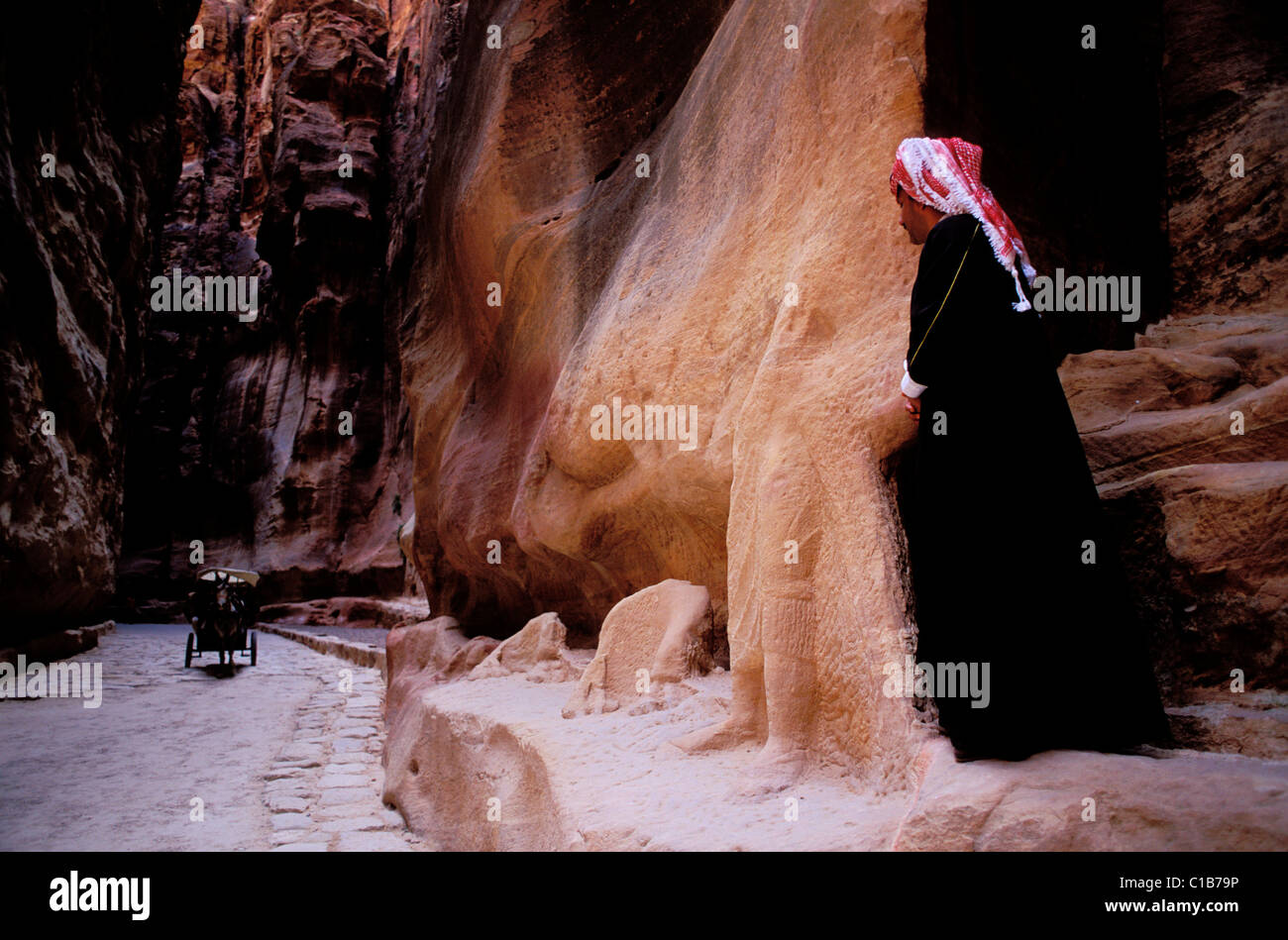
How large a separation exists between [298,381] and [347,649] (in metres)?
15.5

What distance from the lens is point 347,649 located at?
1616cm

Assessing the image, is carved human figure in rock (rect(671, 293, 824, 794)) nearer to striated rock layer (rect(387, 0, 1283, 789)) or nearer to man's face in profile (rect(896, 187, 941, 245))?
striated rock layer (rect(387, 0, 1283, 789))

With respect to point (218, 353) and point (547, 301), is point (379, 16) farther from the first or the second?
point (547, 301)

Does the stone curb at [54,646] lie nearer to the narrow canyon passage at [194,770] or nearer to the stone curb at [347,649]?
the narrow canyon passage at [194,770]

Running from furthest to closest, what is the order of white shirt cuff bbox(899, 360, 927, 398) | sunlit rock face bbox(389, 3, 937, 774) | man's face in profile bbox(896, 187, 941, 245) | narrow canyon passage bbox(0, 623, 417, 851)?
1. narrow canyon passage bbox(0, 623, 417, 851)
2. sunlit rock face bbox(389, 3, 937, 774)
3. man's face in profile bbox(896, 187, 941, 245)
4. white shirt cuff bbox(899, 360, 927, 398)

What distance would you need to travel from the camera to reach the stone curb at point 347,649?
14516 millimetres

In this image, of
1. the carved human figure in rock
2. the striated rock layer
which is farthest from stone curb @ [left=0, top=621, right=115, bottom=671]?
the carved human figure in rock

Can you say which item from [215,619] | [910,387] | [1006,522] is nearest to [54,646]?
[215,619]

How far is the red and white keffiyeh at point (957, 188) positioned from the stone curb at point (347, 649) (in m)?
10.8

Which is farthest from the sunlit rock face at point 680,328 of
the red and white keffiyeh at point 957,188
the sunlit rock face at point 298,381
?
the sunlit rock face at point 298,381

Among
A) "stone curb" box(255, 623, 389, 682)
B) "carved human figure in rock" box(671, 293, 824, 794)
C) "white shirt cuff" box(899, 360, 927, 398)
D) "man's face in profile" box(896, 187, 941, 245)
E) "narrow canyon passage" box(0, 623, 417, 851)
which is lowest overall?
"stone curb" box(255, 623, 389, 682)

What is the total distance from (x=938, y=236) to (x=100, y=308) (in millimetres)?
12781

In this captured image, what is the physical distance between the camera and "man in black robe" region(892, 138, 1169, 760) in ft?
8.79

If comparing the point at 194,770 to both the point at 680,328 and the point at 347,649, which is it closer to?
the point at 680,328
